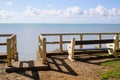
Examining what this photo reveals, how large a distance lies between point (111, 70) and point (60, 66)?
2.39 metres

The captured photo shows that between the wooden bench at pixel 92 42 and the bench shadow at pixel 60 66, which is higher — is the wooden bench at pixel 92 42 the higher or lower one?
the higher one

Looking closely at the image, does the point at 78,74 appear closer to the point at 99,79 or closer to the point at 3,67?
the point at 99,79

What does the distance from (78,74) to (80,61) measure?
8.74 ft

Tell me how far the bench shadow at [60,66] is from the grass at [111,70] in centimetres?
113

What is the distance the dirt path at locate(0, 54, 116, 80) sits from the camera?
32.7 ft

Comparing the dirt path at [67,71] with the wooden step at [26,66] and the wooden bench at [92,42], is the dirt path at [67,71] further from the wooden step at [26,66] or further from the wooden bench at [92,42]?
the wooden bench at [92,42]

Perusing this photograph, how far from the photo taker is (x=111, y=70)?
10695mm

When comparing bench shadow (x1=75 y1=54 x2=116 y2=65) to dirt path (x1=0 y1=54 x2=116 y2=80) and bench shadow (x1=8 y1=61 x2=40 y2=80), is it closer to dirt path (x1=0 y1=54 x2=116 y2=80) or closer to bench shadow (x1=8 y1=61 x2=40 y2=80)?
dirt path (x1=0 y1=54 x2=116 y2=80)

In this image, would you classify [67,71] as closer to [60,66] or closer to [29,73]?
[60,66]

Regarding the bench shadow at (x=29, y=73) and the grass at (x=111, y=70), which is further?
the bench shadow at (x=29, y=73)

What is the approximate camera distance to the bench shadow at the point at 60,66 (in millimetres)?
10906

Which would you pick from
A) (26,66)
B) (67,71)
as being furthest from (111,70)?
(26,66)

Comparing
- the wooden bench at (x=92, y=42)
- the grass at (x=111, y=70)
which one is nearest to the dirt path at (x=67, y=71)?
the grass at (x=111, y=70)

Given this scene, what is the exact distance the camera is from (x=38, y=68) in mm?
11125
